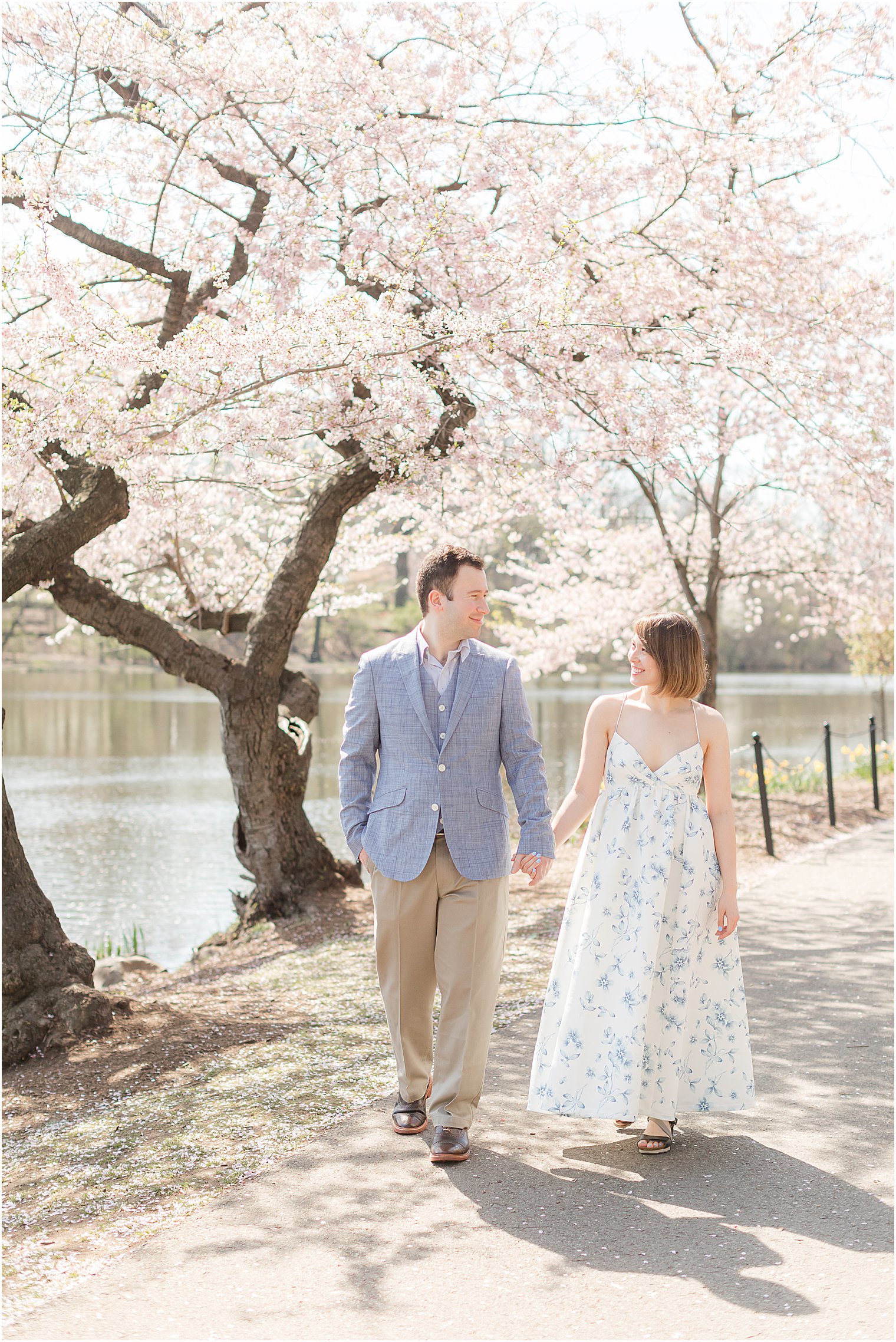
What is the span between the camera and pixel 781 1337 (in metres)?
2.57

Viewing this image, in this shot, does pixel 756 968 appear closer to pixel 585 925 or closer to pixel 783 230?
pixel 585 925

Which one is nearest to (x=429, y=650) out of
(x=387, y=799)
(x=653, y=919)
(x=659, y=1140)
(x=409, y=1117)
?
(x=387, y=799)

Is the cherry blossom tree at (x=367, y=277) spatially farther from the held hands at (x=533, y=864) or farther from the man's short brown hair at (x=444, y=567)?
the held hands at (x=533, y=864)

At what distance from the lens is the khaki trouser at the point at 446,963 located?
3.62 metres

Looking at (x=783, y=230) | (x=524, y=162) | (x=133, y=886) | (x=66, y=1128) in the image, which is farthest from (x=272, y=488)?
(x=66, y=1128)

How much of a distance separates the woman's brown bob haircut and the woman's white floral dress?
7.8 inches

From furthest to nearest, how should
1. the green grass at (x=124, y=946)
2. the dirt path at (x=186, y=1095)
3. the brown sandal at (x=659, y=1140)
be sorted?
the green grass at (x=124, y=946), the brown sandal at (x=659, y=1140), the dirt path at (x=186, y=1095)

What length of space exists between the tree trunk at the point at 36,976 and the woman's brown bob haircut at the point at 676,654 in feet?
10.2

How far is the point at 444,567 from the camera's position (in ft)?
12.2

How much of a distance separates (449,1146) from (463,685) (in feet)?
4.60

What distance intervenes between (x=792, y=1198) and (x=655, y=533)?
14.0 meters

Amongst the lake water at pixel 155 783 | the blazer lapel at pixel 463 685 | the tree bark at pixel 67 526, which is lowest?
the lake water at pixel 155 783

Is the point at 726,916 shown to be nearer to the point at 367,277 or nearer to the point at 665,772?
the point at 665,772

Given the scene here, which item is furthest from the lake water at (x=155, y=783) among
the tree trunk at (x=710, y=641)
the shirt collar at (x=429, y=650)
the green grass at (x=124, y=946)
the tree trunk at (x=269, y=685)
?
the shirt collar at (x=429, y=650)
